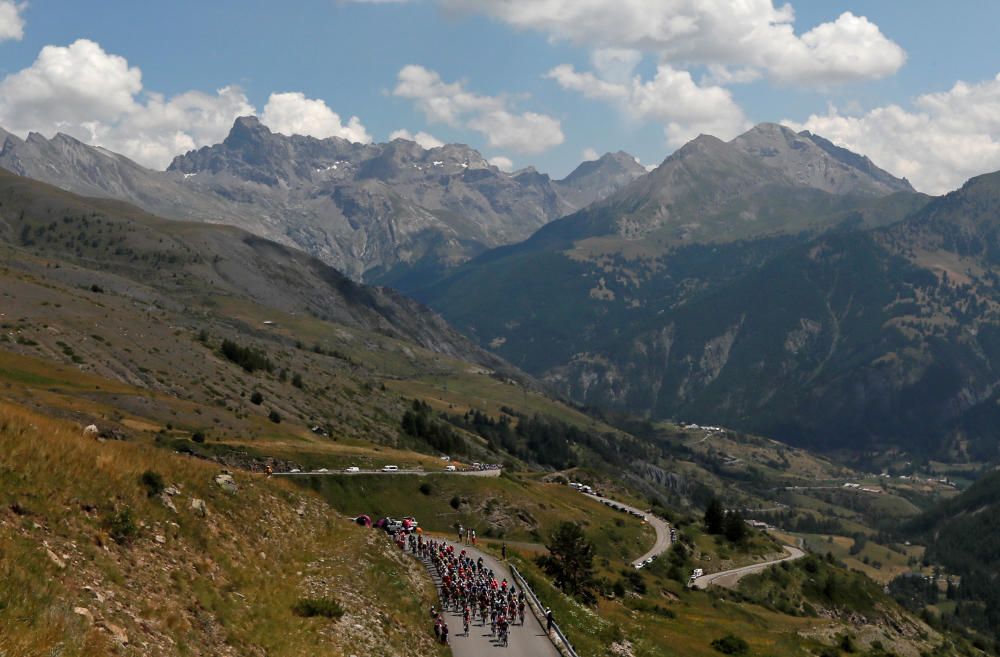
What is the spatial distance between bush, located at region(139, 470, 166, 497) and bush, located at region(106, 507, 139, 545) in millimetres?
2822

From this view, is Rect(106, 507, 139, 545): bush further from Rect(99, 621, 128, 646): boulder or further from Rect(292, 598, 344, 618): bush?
Rect(292, 598, 344, 618): bush

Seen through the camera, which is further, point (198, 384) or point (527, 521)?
point (198, 384)

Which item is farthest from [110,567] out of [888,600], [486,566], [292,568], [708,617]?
[888,600]

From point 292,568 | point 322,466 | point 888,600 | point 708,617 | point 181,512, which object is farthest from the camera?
point 888,600

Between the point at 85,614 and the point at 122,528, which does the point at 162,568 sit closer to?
the point at 122,528

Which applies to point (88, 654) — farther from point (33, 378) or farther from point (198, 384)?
point (198, 384)

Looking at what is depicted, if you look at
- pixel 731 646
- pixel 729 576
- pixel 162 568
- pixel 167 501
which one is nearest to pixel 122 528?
pixel 162 568

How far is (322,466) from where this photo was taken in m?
113

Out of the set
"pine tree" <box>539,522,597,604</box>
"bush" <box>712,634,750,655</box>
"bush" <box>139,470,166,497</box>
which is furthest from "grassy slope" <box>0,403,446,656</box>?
"bush" <box>712,634,750,655</box>

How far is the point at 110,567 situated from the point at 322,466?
85871 millimetres

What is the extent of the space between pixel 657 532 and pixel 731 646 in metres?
75.4

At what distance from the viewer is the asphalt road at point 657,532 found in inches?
5098

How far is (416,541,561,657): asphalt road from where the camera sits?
4219 centimetres

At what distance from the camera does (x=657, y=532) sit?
146250mm
